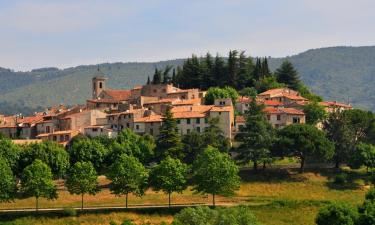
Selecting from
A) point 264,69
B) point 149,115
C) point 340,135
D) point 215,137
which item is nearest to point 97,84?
point 264,69

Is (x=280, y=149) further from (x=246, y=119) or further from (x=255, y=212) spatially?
(x=255, y=212)

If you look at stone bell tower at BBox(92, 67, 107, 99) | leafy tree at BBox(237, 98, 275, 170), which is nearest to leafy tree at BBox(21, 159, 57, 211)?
leafy tree at BBox(237, 98, 275, 170)

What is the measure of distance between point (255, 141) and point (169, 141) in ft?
38.3

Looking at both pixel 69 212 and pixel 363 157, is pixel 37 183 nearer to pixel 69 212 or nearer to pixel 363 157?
pixel 69 212

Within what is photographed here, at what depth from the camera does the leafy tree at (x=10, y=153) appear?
3750 inches

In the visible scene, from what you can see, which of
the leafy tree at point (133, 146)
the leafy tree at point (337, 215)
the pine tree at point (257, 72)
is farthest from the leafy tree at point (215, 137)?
the pine tree at point (257, 72)

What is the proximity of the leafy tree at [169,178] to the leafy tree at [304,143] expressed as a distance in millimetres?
16980

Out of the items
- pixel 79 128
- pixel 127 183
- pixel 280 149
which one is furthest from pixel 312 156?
pixel 79 128

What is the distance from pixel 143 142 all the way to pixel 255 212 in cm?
2398

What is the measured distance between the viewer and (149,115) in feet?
375

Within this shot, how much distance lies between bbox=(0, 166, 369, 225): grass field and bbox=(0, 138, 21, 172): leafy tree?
261 inches

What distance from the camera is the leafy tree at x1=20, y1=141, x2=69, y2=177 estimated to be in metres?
96.0

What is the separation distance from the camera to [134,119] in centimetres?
11262

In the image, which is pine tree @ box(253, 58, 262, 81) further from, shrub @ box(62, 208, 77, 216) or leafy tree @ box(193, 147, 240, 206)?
shrub @ box(62, 208, 77, 216)
